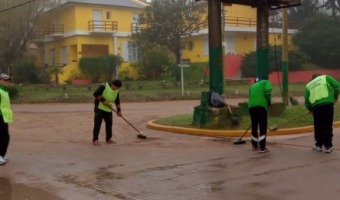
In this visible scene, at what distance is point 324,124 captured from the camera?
9.93 metres

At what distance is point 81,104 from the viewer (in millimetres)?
26688

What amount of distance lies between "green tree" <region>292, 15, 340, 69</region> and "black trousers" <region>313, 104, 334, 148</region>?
35.7 metres

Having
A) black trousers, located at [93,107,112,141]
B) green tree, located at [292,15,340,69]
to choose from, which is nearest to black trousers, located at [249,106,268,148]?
black trousers, located at [93,107,112,141]

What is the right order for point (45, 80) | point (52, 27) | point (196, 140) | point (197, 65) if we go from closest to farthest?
1. point (196, 140)
2. point (45, 80)
3. point (197, 65)
4. point (52, 27)

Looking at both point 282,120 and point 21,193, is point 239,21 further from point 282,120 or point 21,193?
point 21,193

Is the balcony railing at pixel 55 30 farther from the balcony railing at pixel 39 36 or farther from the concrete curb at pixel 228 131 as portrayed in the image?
the concrete curb at pixel 228 131

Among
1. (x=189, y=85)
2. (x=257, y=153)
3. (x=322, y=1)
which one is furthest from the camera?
(x=322, y=1)

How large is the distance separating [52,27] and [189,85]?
1817 centimetres

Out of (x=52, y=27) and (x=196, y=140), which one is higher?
(x=52, y=27)

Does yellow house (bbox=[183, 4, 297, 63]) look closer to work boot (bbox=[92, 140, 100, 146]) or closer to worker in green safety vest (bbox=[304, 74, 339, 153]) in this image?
work boot (bbox=[92, 140, 100, 146])

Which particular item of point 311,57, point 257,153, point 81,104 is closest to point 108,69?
point 81,104

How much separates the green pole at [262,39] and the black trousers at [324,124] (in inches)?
Answer: 215

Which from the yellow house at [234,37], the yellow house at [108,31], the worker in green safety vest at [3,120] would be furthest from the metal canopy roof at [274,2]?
the yellow house at [234,37]

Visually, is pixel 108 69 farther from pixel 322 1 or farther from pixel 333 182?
pixel 333 182
